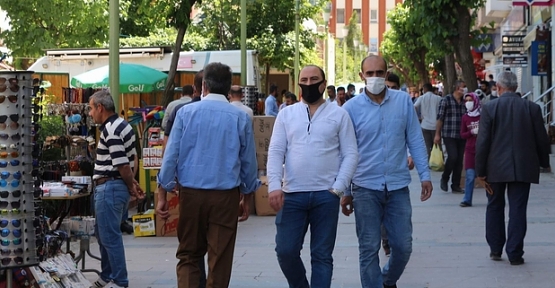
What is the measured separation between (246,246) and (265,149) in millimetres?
4375

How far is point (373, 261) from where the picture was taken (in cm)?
726

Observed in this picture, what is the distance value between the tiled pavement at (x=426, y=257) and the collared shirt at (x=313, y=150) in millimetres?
2148

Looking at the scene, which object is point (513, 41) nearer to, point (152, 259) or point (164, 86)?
point (164, 86)

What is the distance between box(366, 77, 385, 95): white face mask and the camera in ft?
24.6

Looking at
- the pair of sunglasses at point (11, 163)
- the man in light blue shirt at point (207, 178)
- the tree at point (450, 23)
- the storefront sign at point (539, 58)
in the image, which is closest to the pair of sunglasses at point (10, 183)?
the pair of sunglasses at point (11, 163)

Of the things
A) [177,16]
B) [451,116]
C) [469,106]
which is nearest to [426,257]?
[469,106]

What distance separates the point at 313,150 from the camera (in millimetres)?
6977

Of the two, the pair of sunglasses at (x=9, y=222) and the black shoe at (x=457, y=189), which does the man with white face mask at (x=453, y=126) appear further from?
the pair of sunglasses at (x=9, y=222)

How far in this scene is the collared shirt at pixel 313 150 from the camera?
695cm

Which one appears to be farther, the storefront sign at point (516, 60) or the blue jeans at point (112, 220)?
the storefront sign at point (516, 60)

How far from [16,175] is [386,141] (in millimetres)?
2692

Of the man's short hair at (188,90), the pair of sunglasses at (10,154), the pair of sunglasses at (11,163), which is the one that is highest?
the man's short hair at (188,90)

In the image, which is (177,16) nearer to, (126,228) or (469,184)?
(469,184)

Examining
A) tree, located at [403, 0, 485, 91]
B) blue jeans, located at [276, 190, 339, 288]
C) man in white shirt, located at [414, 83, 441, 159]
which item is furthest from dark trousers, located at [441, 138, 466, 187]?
blue jeans, located at [276, 190, 339, 288]
